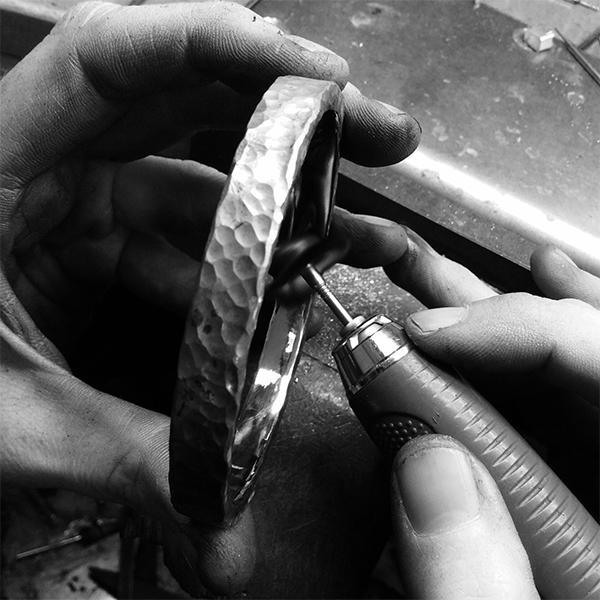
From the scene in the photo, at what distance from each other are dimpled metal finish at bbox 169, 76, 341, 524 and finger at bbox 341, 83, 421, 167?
218 mm

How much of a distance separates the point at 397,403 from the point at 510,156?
22.7 inches

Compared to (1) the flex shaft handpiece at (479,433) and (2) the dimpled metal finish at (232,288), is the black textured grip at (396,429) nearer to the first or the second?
(1) the flex shaft handpiece at (479,433)

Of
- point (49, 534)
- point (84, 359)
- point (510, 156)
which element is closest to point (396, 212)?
point (510, 156)

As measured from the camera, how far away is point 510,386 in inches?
31.3

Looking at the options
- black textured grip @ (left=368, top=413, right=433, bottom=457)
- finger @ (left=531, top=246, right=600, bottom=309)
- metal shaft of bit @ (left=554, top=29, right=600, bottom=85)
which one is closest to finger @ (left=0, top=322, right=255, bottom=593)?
black textured grip @ (left=368, top=413, right=433, bottom=457)

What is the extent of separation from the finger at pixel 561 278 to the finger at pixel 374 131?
239 millimetres

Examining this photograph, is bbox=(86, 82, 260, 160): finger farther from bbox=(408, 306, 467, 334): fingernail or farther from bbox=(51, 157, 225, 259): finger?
bbox=(408, 306, 467, 334): fingernail

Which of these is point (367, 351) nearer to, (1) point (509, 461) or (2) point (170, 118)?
(1) point (509, 461)

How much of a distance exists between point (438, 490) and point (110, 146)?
55 centimetres

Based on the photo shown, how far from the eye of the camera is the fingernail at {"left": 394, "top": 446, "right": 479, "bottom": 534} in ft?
1.71

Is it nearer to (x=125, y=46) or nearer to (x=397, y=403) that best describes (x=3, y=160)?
(x=125, y=46)

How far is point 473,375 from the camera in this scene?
0.75m

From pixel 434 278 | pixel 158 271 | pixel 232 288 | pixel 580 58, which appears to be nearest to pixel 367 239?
pixel 434 278

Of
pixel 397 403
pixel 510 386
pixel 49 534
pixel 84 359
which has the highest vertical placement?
pixel 397 403
